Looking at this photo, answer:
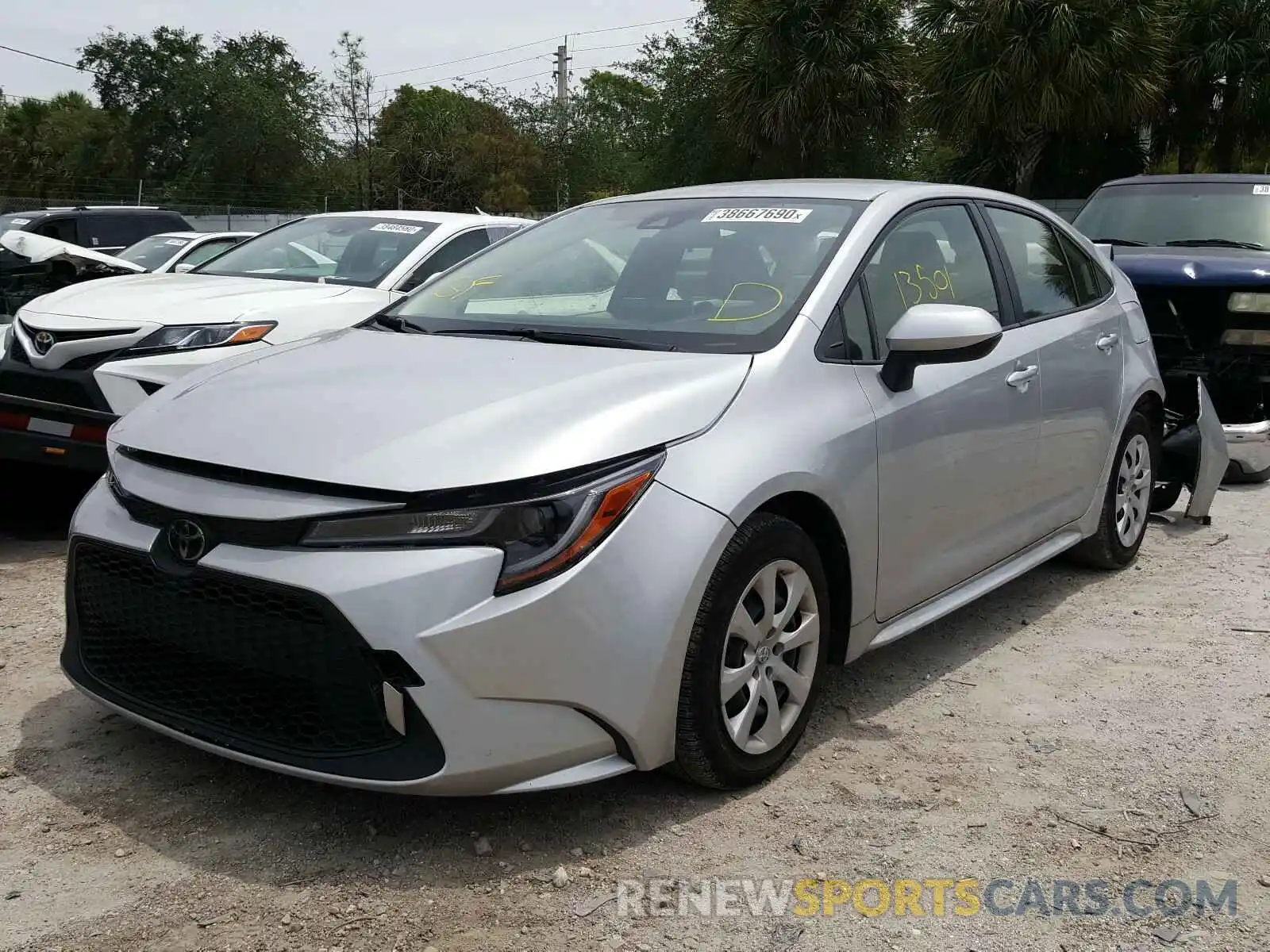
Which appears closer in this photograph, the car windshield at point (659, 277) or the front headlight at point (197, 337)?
the car windshield at point (659, 277)

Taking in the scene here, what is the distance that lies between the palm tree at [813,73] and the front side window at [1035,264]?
74.5 ft

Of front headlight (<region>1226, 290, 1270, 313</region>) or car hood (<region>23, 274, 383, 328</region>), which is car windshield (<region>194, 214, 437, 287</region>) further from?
front headlight (<region>1226, 290, 1270, 313</region>)

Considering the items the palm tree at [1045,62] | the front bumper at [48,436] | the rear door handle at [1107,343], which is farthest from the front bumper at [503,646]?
the palm tree at [1045,62]

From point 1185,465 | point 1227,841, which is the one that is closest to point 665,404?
point 1227,841

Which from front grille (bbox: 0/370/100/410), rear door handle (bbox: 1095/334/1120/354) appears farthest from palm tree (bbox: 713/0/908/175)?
front grille (bbox: 0/370/100/410)

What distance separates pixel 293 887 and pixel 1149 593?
12.0 feet

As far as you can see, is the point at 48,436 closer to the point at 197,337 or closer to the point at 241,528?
the point at 197,337

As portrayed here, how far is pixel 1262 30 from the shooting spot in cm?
2219

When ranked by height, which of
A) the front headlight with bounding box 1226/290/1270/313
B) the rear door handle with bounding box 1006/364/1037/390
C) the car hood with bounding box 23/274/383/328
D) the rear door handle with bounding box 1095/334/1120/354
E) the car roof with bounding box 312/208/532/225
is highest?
the car roof with bounding box 312/208/532/225

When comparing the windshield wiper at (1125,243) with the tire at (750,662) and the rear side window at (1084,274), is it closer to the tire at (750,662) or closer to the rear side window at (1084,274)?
the rear side window at (1084,274)

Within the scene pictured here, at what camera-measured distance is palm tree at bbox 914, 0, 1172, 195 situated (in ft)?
70.6

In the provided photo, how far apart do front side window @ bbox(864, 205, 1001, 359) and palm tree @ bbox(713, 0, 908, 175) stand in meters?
23.3

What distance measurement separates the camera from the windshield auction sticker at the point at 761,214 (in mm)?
3875

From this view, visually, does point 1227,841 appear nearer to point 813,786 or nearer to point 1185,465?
point 813,786
